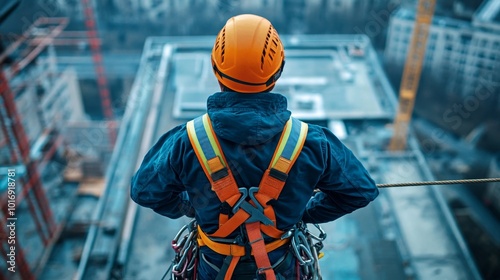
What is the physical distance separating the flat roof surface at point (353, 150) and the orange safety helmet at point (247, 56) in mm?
9105

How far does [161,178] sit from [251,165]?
2.01ft

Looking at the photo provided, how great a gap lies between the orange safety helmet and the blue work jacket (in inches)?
3.2

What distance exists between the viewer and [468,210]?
21.9 m

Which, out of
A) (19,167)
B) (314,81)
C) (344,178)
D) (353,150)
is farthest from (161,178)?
(314,81)

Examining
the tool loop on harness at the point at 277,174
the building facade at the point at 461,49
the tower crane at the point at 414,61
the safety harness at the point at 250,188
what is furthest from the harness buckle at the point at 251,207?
the building facade at the point at 461,49

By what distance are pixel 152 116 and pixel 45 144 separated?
7.68 m

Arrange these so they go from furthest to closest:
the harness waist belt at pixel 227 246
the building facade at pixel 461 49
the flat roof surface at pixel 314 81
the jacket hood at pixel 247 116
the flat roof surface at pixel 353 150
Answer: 1. the building facade at pixel 461 49
2. the flat roof surface at pixel 314 81
3. the flat roof surface at pixel 353 150
4. the harness waist belt at pixel 227 246
5. the jacket hood at pixel 247 116

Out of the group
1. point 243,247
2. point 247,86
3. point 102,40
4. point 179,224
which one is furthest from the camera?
point 102,40

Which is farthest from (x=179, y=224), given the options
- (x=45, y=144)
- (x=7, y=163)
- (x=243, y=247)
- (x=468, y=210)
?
(x=468, y=210)

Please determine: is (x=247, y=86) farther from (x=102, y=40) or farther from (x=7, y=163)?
(x=102, y=40)

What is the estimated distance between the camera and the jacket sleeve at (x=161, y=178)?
114 inches

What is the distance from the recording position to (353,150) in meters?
16.2

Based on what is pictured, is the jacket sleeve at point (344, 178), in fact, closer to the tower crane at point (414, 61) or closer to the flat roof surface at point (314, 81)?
the flat roof surface at point (314, 81)

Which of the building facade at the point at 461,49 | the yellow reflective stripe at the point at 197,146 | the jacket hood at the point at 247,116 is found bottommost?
the building facade at the point at 461,49
